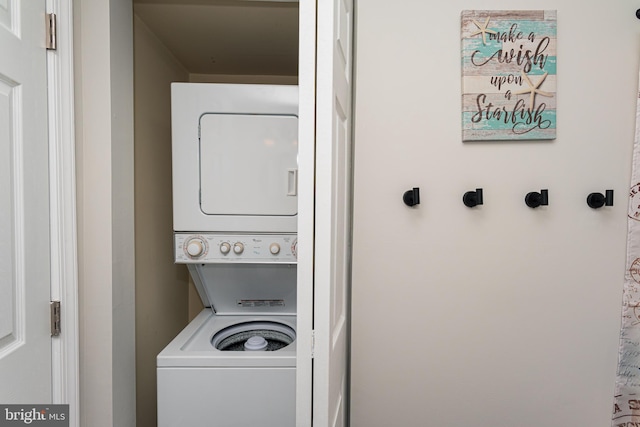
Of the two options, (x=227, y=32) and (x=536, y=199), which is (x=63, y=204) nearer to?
(x=227, y=32)

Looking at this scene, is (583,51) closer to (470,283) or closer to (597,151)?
(597,151)

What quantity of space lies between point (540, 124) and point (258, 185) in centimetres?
129

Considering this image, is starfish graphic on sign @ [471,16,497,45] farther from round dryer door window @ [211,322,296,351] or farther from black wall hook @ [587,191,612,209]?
round dryer door window @ [211,322,296,351]

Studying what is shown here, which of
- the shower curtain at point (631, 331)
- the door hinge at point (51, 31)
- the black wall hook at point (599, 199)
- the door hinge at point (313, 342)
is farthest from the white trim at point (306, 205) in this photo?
the shower curtain at point (631, 331)

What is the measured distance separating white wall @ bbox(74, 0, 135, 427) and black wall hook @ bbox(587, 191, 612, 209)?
199 cm

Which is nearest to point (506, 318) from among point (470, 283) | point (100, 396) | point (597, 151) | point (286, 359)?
point (470, 283)

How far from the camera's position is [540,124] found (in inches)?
49.9

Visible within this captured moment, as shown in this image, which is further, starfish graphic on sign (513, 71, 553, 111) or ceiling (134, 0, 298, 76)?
ceiling (134, 0, 298, 76)

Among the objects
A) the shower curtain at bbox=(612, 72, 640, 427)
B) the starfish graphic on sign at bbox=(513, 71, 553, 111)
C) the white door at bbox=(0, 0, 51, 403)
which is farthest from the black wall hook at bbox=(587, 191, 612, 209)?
the white door at bbox=(0, 0, 51, 403)

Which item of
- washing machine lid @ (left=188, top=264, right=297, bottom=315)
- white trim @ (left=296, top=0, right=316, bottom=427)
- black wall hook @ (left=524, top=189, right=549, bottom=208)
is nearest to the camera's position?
white trim @ (left=296, top=0, right=316, bottom=427)

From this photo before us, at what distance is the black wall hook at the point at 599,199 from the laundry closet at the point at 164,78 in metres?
1.61

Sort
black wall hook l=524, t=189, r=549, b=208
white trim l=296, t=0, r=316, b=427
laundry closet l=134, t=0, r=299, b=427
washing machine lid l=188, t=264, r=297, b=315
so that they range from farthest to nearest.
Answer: washing machine lid l=188, t=264, r=297, b=315 < laundry closet l=134, t=0, r=299, b=427 < black wall hook l=524, t=189, r=549, b=208 < white trim l=296, t=0, r=316, b=427

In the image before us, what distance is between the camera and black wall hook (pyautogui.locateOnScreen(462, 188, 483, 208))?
1.22 m

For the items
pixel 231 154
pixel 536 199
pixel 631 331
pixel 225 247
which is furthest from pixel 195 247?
pixel 631 331
